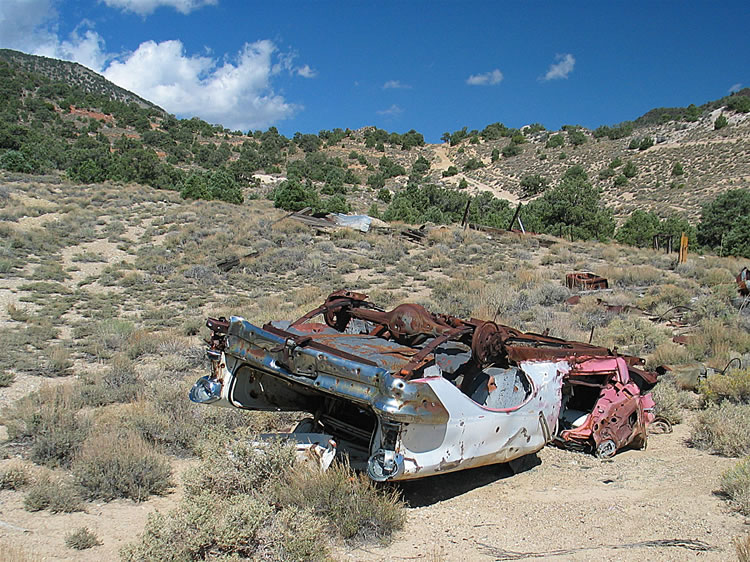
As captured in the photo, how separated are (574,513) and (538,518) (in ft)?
1.02

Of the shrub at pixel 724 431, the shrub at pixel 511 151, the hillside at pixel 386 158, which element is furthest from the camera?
the shrub at pixel 511 151

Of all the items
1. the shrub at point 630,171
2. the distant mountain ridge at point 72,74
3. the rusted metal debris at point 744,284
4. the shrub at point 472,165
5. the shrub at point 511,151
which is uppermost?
the distant mountain ridge at point 72,74

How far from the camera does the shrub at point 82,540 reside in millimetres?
3686

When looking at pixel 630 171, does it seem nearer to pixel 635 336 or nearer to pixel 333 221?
pixel 333 221

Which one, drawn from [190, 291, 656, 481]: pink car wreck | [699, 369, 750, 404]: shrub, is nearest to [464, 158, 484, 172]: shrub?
[699, 369, 750, 404]: shrub

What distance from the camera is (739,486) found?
4.28 metres

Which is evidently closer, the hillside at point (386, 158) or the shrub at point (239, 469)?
the shrub at point (239, 469)

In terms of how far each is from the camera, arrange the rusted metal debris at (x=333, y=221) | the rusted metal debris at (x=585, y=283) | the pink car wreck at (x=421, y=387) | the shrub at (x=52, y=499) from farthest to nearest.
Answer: the rusted metal debris at (x=333, y=221) → the rusted metal debris at (x=585, y=283) → the shrub at (x=52, y=499) → the pink car wreck at (x=421, y=387)

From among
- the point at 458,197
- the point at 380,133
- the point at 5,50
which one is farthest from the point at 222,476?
the point at 5,50

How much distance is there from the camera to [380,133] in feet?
271

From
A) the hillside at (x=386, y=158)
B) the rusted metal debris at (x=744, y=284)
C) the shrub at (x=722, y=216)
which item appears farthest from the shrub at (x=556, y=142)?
the rusted metal debris at (x=744, y=284)

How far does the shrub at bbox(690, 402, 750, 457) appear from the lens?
5.46m

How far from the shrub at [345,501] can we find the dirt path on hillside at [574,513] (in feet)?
0.49

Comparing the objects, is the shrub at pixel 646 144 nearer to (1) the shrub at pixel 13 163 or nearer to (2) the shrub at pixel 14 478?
(1) the shrub at pixel 13 163
